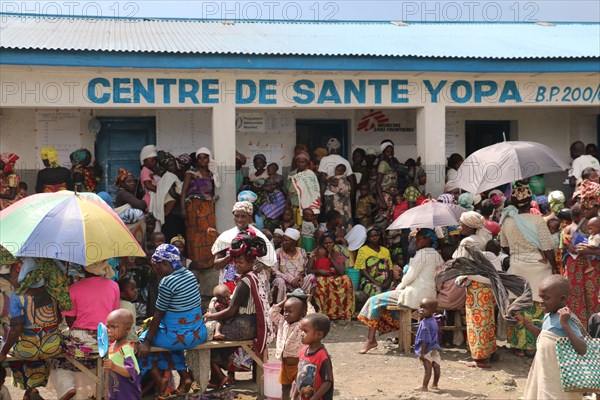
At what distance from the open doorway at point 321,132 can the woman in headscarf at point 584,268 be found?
513 centimetres

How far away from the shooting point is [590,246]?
9.00 meters

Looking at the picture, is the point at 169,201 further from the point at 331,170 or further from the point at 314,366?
the point at 314,366

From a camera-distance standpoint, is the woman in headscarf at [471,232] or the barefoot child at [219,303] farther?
the woman in headscarf at [471,232]

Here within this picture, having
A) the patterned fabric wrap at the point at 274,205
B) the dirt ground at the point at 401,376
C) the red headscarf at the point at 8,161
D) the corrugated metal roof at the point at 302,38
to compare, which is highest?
the corrugated metal roof at the point at 302,38

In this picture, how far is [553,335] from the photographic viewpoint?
6348mm

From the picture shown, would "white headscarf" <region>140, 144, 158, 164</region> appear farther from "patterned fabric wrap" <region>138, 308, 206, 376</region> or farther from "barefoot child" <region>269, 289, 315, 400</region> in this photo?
"barefoot child" <region>269, 289, 315, 400</region>

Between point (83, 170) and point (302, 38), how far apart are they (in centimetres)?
357

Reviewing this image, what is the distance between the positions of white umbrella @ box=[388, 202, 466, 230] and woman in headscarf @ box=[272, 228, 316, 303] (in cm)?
131

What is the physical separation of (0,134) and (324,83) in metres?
4.51

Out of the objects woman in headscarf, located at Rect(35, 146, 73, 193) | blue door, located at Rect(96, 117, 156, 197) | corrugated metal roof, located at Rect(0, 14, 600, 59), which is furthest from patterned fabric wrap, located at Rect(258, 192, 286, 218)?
woman in headscarf, located at Rect(35, 146, 73, 193)

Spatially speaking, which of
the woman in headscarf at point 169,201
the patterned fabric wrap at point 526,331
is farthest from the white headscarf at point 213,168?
the patterned fabric wrap at point 526,331

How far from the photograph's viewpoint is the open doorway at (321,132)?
13.9m

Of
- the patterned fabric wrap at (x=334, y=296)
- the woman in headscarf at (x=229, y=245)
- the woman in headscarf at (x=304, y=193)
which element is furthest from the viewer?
the woman in headscarf at (x=304, y=193)

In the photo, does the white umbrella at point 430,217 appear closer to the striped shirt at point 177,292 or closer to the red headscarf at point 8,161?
the striped shirt at point 177,292
